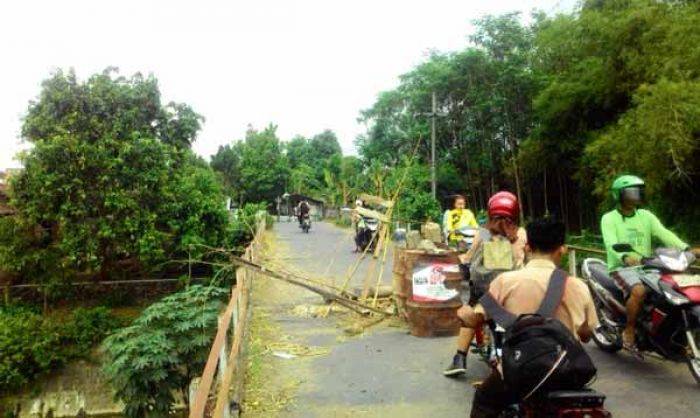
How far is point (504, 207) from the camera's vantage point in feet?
15.1

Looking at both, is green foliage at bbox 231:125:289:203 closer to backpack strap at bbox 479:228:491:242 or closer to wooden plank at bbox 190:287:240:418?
backpack strap at bbox 479:228:491:242

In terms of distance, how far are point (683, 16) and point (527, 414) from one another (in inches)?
538

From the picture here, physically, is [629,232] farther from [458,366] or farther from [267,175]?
[267,175]

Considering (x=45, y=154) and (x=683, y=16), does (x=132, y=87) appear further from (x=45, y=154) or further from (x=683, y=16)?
(x=683, y=16)

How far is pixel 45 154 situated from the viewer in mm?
15945

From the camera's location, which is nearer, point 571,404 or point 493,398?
point 571,404

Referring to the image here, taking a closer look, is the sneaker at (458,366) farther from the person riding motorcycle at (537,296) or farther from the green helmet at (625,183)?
the person riding motorcycle at (537,296)

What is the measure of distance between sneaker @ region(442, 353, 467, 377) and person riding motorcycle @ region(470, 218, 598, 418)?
2.15 m

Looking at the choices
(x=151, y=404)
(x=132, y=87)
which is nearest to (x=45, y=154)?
(x=132, y=87)

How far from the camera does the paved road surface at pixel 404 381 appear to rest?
14.9 feet

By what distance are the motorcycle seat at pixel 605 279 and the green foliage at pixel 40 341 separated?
12.3 meters

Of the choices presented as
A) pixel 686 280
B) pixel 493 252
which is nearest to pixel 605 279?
pixel 686 280

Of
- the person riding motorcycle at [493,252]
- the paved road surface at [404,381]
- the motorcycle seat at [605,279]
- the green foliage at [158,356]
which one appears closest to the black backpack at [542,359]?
the person riding motorcycle at [493,252]

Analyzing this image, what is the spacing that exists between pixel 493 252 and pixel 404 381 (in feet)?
4.84
